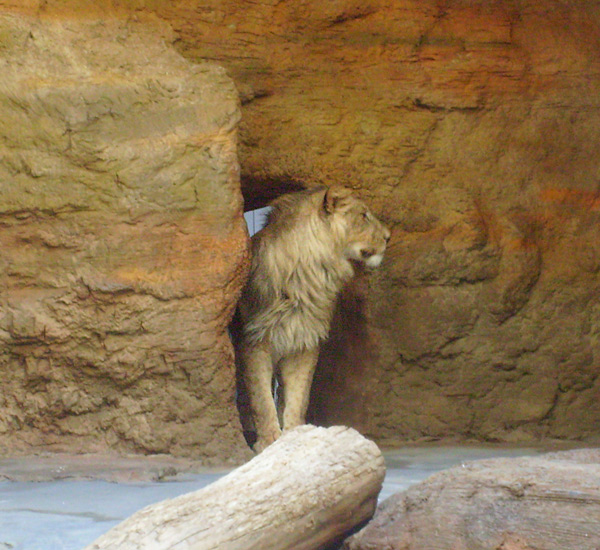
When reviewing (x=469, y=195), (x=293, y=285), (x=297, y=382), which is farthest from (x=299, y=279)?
(x=469, y=195)

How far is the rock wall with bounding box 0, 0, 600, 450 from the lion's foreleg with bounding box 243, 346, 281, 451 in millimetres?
937

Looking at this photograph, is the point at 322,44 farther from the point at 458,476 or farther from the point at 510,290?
the point at 458,476

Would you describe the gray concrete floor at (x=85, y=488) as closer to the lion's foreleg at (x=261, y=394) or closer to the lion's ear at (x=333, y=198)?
the lion's foreleg at (x=261, y=394)

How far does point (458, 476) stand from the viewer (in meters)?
3.63

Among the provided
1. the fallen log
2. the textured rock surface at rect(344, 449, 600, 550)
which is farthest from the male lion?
the textured rock surface at rect(344, 449, 600, 550)

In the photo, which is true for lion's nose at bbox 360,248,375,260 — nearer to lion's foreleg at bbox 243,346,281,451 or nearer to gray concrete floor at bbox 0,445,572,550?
lion's foreleg at bbox 243,346,281,451

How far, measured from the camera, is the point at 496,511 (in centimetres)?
335

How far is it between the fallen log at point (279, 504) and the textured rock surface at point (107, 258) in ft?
6.33

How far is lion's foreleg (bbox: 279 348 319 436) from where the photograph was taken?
21.9 feet

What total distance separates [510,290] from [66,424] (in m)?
3.39

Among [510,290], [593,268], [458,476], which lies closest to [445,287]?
[510,290]

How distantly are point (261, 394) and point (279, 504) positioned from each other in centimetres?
309

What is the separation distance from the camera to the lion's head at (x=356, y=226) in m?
6.72

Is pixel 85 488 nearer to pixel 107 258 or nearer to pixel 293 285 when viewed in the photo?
pixel 107 258
